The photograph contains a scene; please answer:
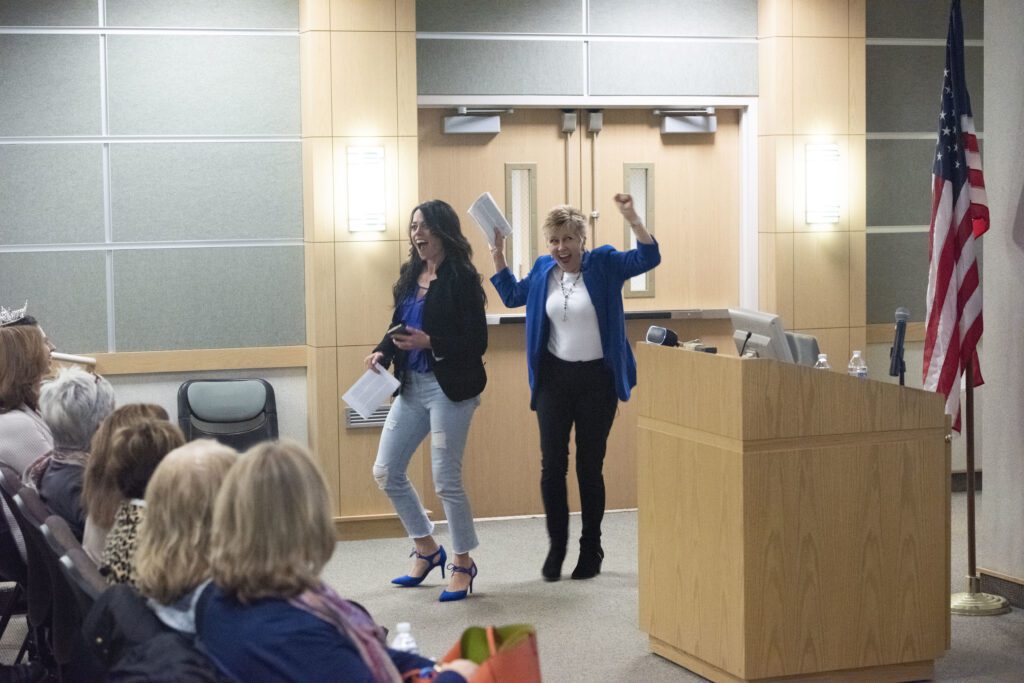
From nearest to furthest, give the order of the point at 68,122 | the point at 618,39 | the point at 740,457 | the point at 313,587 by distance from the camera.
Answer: the point at 313,587
the point at 740,457
the point at 68,122
the point at 618,39

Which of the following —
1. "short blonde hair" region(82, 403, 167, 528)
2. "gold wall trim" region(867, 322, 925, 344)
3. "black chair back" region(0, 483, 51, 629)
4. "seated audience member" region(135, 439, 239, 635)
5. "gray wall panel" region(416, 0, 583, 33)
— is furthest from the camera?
"gold wall trim" region(867, 322, 925, 344)

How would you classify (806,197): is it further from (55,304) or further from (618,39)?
(55,304)

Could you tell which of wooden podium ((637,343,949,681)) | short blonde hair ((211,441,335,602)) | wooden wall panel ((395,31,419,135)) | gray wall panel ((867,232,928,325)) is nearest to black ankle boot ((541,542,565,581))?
wooden podium ((637,343,949,681))

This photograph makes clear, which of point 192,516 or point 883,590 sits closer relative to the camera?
point 192,516

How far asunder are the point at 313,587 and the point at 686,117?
5.62 meters

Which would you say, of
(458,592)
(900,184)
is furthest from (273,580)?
(900,184)

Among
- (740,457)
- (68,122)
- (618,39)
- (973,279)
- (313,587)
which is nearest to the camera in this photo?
(313,587)

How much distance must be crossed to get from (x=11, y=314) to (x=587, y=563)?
2.93m

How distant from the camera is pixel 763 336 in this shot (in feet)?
14.6

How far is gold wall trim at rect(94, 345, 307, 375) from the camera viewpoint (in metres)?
6.91

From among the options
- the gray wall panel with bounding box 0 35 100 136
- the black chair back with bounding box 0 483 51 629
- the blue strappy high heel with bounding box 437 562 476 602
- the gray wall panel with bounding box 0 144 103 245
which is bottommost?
the blue strappy high heel with bounding box 437 562 476 602

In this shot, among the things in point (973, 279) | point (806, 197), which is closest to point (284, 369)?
point (806, 197)

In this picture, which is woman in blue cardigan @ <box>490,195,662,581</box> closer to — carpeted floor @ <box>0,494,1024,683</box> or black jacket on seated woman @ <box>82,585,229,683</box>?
carpeted floor @ <box>0,494,1024,683</box>

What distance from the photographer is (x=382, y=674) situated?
8.25ft
